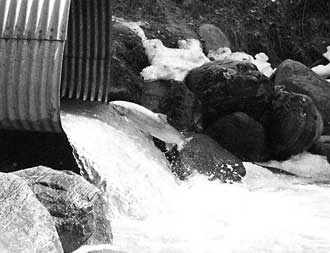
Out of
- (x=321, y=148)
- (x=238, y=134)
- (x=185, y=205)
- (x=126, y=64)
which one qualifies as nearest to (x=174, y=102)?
(x=238, y=134)

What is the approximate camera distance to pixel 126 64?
11.6 metres

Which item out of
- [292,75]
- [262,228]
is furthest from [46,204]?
[292,75]

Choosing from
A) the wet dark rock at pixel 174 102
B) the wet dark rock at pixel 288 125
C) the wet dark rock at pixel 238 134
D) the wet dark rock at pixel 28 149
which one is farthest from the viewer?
the wet dark rock at pixel 288 125

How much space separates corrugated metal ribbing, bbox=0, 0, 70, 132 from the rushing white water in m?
0.89

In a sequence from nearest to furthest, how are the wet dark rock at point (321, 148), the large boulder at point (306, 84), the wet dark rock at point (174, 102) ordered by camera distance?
1. the wet dark rock at point (174, 102)
2. the wet dark rock at point (321, 148)
3. the large boulder at point (306, 84)

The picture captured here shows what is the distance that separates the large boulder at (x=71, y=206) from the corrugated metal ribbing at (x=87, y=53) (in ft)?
13.9

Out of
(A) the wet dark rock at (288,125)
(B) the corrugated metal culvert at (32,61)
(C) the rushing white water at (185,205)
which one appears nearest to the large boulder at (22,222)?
(C) the rushing white water at (185,205)

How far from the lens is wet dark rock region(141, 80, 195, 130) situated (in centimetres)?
1086

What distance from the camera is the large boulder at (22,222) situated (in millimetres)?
4352

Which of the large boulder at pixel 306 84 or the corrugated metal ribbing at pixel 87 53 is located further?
the large boulder at pixel 306 84

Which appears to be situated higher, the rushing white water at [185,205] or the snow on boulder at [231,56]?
the snow on boulder at [231,56]

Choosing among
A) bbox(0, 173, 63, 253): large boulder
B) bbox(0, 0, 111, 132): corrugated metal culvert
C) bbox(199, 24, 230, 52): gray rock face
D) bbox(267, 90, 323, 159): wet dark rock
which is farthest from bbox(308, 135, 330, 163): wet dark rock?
bbox(0, 173, 63, 253): large boulder

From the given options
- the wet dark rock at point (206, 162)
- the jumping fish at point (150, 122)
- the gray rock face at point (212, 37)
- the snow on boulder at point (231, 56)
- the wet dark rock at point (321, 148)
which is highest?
the gray rock face at point (212, 37)

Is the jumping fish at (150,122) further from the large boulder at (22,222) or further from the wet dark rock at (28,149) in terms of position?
the large boulder at (22,222)
